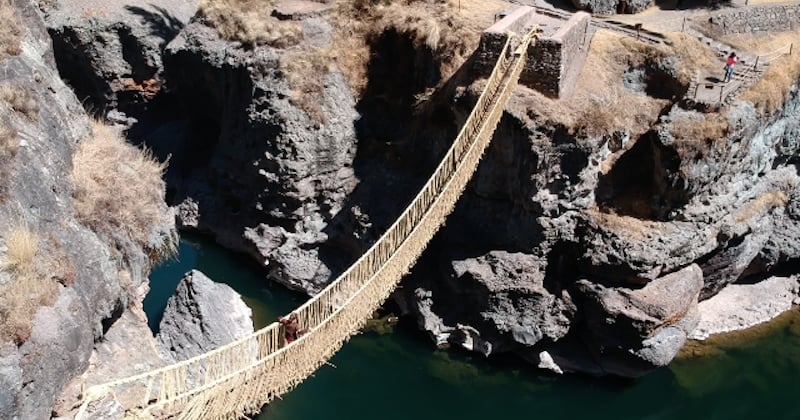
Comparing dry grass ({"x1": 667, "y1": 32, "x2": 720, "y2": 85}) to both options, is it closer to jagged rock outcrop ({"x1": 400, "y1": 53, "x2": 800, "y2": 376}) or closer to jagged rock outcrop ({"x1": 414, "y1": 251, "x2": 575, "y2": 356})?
jagged rock outcrop ({"x1": 400, "y1": 53, "x2": 800, "y2": 376})

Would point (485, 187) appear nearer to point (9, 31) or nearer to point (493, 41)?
point (493, 41)

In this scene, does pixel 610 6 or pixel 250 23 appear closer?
pixel 250 23

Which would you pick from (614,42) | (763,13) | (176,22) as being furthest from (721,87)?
(176,22)

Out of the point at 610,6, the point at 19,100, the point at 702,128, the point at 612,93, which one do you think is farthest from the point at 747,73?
the point at 19,100

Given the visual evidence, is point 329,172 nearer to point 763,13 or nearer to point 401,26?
point 401,26

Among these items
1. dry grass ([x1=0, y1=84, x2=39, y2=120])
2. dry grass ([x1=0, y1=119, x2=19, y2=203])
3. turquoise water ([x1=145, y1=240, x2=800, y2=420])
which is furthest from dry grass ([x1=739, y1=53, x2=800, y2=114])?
dry grass ([x1=0, y1=119, x2=19, y2=203])

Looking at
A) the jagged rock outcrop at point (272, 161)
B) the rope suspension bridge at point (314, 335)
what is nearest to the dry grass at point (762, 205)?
the rope suspension bridge at point (314, 335)
